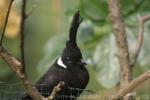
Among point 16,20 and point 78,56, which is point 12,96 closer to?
point 78,56

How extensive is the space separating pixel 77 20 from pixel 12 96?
43cm

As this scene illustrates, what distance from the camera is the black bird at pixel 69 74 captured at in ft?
7.95

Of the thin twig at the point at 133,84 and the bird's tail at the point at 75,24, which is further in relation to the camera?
the bird's tail at the point at 75,24

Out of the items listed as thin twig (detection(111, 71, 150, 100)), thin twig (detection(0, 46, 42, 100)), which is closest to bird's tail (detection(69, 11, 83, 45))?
thin twig (detection(111, 71, 150, 100))

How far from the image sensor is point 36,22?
5.14 m

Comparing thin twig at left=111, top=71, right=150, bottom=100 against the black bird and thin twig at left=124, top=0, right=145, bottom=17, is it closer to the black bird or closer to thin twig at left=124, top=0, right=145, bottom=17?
the black bird

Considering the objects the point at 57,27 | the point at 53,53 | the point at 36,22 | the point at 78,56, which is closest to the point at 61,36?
the point at 53,53

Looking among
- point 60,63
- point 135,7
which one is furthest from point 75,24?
point 135,7

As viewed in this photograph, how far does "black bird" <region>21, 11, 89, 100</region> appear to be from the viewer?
2.42 metres

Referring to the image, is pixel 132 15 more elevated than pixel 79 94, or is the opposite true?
pixel 132 15

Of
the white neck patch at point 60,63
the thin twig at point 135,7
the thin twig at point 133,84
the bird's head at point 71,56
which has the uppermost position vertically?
the thin twig at point 135,7

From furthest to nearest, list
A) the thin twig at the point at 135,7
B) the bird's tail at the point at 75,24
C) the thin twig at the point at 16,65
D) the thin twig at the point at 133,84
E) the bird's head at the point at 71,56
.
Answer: the thin twig at the point at 135,7
the bird's head at the point at 71,56
the bird's tail at the point at 75,24
the thin twig at the point at 133,84
the thin twig at the point at 16,65

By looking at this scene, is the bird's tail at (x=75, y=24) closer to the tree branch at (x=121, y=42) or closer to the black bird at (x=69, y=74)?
the black bird at (x=69, y=74)

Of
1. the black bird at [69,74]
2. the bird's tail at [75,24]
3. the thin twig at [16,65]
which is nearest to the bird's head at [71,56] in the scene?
the black bird at [69,74]
